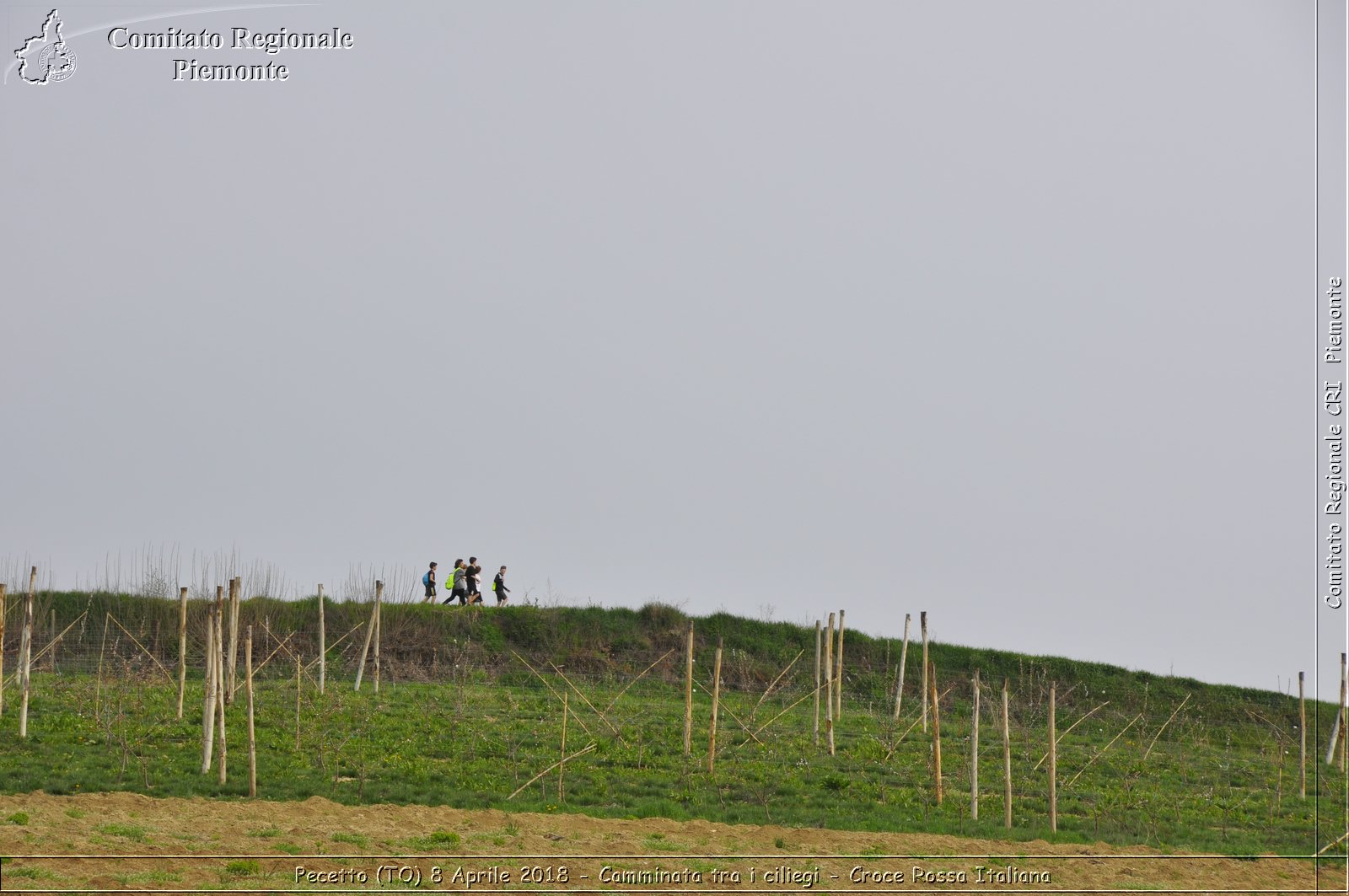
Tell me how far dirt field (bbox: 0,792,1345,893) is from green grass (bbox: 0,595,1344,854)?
52cm

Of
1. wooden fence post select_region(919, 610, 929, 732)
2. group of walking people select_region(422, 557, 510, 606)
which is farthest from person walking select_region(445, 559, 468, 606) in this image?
wooden fence post select_region(919, 610, 929, 732)

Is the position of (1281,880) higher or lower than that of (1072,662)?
lower

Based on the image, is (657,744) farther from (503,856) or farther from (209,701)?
(503,856)

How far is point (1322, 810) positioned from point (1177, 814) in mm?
3500

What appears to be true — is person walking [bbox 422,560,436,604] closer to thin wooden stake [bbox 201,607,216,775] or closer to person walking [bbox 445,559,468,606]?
person walking [bbox 445,559,468,606]

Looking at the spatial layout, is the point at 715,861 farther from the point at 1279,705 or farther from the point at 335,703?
the point at 1279,705

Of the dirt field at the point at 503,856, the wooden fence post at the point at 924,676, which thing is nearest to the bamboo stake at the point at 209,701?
the dirt field at the point at 503,856

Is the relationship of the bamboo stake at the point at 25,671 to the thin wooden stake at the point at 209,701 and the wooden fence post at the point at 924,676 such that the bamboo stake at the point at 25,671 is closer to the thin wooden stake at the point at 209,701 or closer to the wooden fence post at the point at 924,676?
the thin wooden stake at the point at 209,701

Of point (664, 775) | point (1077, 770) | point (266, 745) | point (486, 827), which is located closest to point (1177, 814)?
point (1077, 770)

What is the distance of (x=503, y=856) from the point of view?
1577 centimetres

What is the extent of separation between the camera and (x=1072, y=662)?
38.6 meters

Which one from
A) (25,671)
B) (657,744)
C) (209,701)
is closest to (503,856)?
(209,701)

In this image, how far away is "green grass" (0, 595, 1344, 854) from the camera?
19938 millimetres

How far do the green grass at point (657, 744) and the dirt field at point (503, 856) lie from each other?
52 cm
